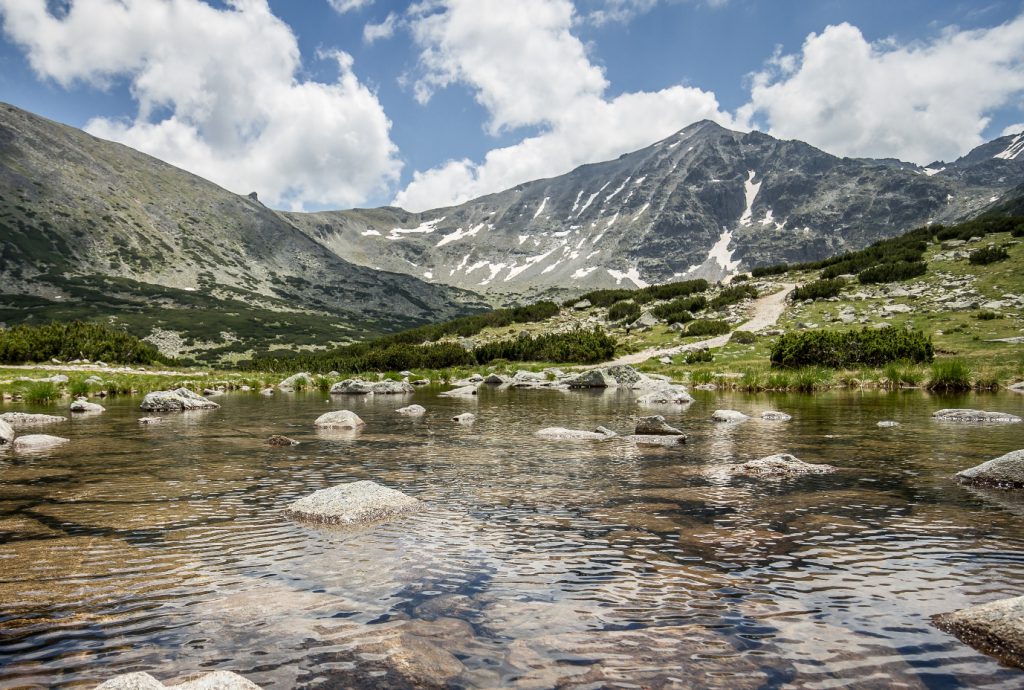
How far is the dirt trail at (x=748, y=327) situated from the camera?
66675mm

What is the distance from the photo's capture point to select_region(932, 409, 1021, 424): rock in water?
Answer: 72.3 ft

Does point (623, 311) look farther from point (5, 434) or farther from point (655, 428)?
point (5, 434)

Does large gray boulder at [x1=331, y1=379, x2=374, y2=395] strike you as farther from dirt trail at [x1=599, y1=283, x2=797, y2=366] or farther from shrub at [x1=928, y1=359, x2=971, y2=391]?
shrub at [x1=928, y1=359, x2=971, y2=391]

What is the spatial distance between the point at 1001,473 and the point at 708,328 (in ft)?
216

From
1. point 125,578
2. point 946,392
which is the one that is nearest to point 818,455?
point 125,578

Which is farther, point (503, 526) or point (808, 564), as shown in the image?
point (503, 526)

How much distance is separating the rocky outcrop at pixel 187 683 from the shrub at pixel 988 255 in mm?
94527

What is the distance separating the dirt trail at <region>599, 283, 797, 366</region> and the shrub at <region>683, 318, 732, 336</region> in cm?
165

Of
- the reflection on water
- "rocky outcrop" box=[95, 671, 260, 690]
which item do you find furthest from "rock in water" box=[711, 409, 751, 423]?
"rocky outcrop" box=[95, 671, 260, 690]

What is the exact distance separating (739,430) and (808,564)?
15.0 metres

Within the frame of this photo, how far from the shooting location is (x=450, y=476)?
1444 centimetres

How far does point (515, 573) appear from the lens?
25.4 feet

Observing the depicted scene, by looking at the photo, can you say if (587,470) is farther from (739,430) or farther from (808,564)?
(739,430)

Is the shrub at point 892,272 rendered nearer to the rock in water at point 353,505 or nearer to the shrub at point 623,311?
the shrub at point 623,311
